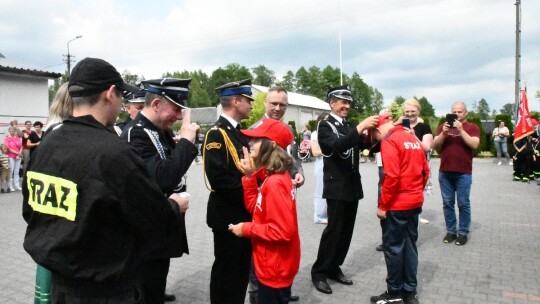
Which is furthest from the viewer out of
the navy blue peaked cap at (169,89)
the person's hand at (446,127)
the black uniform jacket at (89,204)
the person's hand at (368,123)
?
the person's hand at (446,127)

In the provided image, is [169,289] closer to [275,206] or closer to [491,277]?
[275,206]

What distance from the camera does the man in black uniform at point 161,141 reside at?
2.48m

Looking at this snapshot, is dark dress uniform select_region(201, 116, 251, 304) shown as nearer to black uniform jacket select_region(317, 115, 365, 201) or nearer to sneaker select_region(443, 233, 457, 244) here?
black uniform jacket select_region(317, 115, 365, 201)

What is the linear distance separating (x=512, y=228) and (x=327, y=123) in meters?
4.88

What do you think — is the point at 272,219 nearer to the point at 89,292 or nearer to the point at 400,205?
the point at 89,292

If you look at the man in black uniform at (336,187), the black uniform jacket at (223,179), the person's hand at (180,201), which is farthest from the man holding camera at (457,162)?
the person's hand at (180,201)

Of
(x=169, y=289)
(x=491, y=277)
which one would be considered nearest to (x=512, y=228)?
(x=491, y=277)

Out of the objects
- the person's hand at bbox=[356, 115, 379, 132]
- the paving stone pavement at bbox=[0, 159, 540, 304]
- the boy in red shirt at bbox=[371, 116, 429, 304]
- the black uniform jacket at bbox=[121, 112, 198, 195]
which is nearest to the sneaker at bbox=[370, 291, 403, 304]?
the boy in red shirt at bbox=[371, 116, 429, 304]

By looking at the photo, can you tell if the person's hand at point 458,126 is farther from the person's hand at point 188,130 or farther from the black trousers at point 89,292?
the black trousers at point 89,292

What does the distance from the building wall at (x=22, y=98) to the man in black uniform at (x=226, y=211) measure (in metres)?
16.3

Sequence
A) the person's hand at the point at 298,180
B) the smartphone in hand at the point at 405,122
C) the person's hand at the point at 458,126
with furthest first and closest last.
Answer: the person's hand at the point at 458,126, the smartphone in hand at the point at 405,122, the person's hand at the point at 298,180

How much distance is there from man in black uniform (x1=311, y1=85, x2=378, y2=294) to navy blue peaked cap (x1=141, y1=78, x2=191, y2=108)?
6.77ft

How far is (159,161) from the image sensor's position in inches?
101

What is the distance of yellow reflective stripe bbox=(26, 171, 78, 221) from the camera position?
1.71 meters
